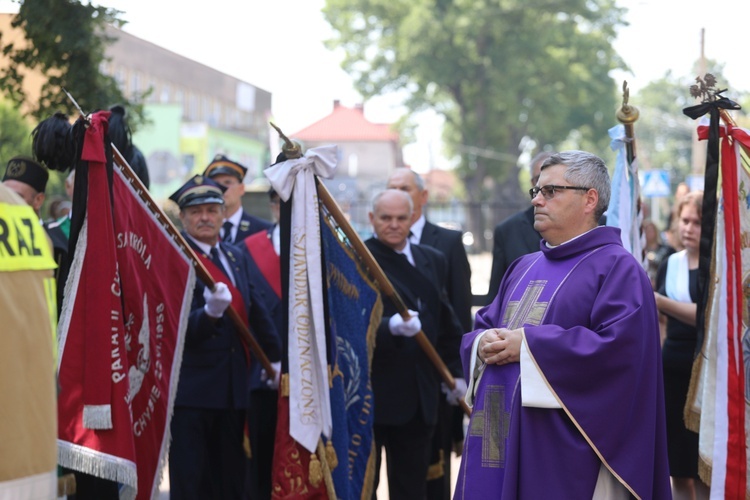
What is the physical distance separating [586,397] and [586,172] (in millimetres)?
935

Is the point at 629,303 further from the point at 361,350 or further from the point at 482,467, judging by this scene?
the point at 361,350

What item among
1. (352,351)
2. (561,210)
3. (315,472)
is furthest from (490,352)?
(352,351)

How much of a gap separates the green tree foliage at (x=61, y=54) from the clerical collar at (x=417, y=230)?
96.6 inches

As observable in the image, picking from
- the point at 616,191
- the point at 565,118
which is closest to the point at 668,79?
the point at 565,118

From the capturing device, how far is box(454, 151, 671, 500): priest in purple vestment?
432 centimetres

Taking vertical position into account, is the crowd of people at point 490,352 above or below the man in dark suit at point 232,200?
below

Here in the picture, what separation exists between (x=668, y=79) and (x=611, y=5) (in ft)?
197

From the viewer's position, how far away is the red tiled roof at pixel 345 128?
87812 millimetres

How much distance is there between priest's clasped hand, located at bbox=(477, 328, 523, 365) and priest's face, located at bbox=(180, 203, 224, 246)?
8.46 feet

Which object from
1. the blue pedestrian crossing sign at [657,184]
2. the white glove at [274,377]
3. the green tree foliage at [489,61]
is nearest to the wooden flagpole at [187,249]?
the white glove at [274,377]

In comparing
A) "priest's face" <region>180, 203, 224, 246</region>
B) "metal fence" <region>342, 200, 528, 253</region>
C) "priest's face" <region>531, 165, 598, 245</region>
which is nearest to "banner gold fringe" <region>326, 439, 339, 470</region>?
"priest's face" <region>180, 203, 224, 246</region>

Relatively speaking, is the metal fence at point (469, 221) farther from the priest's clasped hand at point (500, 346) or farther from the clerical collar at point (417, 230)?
the priest's clasped hand at point (500, 346)

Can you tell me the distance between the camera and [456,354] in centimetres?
707

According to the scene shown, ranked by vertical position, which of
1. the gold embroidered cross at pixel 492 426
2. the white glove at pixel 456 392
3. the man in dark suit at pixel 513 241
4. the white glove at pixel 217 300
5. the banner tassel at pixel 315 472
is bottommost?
the banner tassel at pixel 315 472
